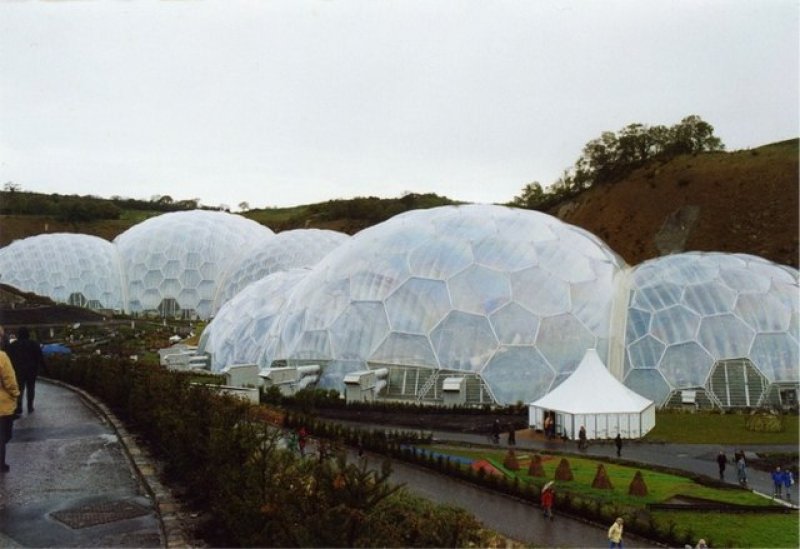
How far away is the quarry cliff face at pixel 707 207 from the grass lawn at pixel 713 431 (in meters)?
46.2

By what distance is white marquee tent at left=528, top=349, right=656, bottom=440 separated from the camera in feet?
81.3

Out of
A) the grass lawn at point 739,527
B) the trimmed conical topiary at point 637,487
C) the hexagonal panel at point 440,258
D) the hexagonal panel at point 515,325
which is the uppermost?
the hexagonal panel at point 440,258

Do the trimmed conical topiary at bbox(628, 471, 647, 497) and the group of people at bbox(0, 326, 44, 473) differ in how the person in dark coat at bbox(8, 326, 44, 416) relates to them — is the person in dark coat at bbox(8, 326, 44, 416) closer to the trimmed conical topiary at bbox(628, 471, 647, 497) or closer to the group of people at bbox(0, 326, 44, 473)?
the group of people at bbox(0, 326, 44, 473)

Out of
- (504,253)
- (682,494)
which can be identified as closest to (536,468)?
(682,494)

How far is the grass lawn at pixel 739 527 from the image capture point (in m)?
14.8

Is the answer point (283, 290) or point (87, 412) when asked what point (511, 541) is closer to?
point (87, 412)

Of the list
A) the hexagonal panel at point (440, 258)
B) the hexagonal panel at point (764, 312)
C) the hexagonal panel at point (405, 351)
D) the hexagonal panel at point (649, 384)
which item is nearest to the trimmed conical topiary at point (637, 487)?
the hexagonal panel at point (649, 384)

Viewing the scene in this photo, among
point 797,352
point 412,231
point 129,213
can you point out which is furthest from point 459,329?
point 129,213

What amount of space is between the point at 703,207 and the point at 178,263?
5324cm

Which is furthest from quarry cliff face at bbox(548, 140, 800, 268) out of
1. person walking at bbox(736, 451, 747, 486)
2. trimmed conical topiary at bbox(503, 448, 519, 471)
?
trimmed conical topiary at bbox(503, 448, 519, 471)

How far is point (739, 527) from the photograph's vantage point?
1580cm

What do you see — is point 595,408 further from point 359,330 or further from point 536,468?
point 359,330

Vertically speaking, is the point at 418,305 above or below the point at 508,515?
above

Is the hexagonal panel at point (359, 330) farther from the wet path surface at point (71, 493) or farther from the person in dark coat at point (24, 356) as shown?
the person in dark coat at point (24, 356)
